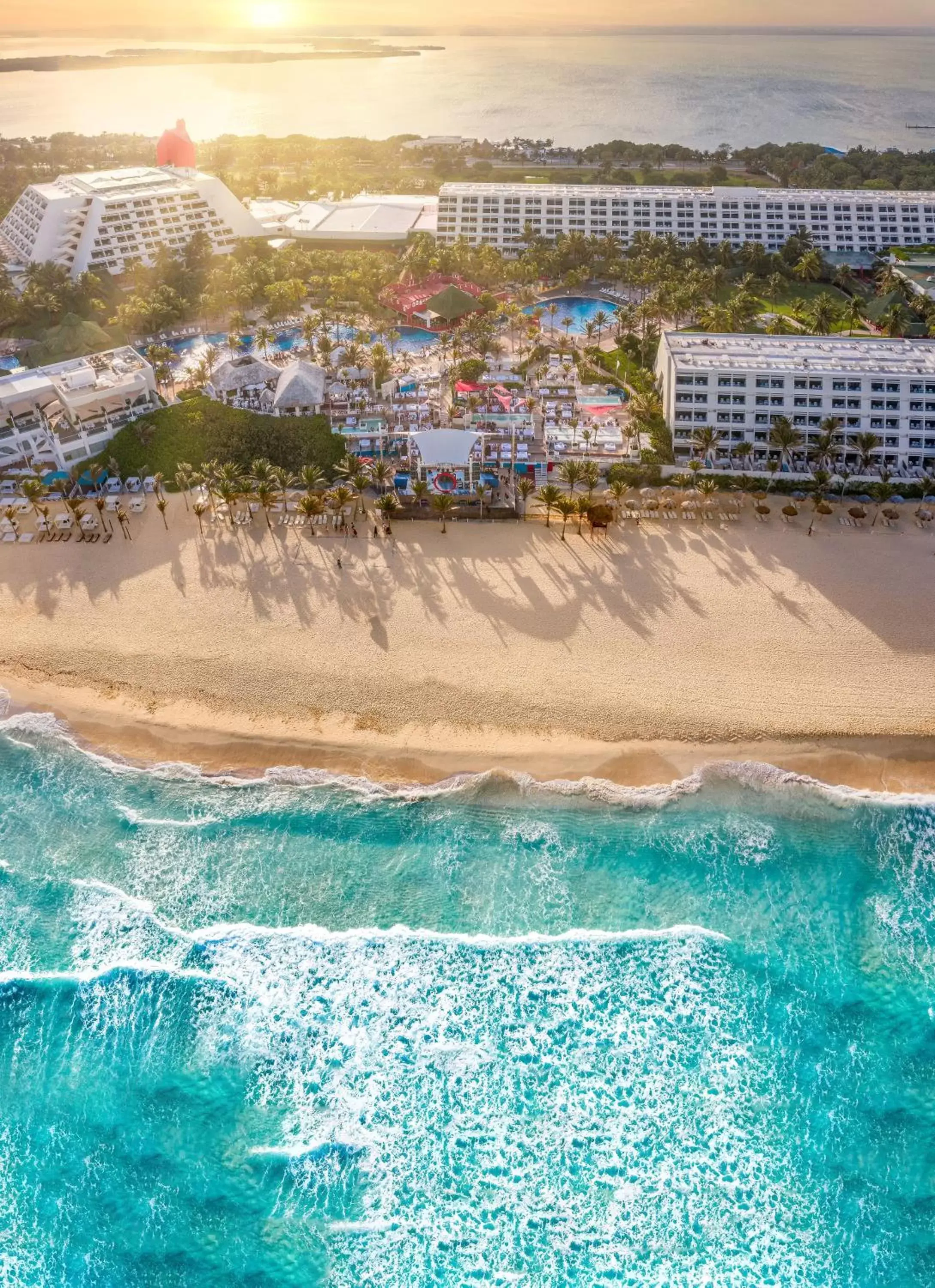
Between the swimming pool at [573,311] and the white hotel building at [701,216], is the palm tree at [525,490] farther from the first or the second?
the white hotel building at [701,216]

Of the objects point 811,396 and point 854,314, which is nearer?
point 811,396

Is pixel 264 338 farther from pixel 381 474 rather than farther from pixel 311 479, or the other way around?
pixel 381 474

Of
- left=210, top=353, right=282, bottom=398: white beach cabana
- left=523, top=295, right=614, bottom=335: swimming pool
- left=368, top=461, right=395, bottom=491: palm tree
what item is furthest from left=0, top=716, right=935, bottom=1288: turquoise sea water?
left=523, top=295, right=614, bottom=335: swimming pool

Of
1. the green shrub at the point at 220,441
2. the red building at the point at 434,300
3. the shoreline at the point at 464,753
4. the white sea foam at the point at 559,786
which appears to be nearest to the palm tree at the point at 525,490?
the green shrub at the point at 220,441

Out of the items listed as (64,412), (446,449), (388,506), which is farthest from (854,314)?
(64,412)

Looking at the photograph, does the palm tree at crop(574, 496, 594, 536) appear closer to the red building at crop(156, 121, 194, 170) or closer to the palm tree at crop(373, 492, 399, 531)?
the palm tree at crop(373, 492, 399, 531)

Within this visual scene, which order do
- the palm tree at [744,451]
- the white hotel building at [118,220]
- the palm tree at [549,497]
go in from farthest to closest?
the white hotel building at [118,220] < the palm tree at [744,451] < the palm tree at [549,497]
